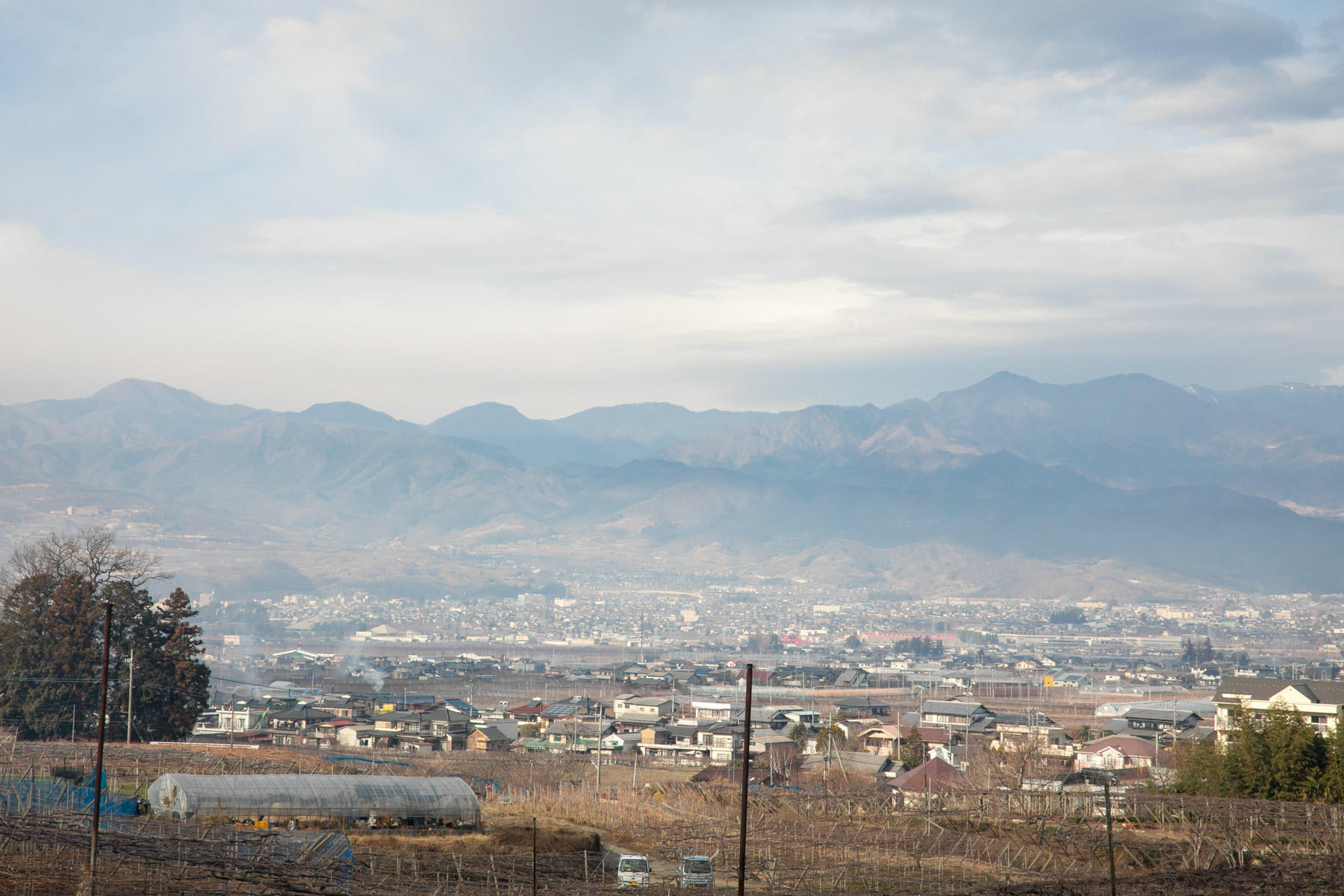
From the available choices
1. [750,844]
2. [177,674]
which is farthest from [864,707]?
[750,844]

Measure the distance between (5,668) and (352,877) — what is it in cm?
2275

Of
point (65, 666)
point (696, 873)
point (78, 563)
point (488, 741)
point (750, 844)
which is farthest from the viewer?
point (488, 741)

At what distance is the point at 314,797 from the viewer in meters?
19.0

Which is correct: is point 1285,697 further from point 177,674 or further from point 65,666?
point 65,666

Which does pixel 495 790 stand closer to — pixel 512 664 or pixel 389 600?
pixel 512 664

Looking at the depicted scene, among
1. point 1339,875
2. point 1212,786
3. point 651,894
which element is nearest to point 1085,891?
point 1339,875

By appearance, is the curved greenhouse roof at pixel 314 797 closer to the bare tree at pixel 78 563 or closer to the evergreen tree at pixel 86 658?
the evergreen tree at pixel 86 658

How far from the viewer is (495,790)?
2716 cm

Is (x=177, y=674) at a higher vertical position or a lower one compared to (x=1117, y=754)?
higher

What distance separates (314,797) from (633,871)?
21.1 feet

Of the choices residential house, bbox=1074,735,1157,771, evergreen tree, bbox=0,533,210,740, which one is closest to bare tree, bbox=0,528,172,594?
evergreen tree, bbox=0,533,210,740

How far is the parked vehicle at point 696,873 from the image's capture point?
16.3 meters

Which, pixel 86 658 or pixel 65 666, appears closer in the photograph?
pixel 65 666

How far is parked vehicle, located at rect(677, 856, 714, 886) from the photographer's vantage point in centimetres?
1630
